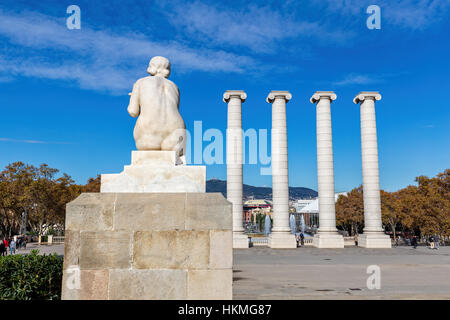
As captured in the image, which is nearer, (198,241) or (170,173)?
(198,241)

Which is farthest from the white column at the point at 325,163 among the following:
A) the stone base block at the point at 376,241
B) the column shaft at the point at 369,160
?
the column shaft at the point at 369,160

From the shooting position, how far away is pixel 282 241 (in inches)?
1586

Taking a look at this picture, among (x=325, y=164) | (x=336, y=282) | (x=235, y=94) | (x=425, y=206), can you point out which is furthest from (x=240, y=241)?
(x=425, y=206)

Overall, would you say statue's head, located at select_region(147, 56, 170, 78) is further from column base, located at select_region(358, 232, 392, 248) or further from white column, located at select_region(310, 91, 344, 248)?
column base, located at select_region(358, 232, 392, 248)

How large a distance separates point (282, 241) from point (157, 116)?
3539 cm

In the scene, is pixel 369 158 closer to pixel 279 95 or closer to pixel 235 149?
pixel 279 95

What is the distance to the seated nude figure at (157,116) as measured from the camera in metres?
7.58

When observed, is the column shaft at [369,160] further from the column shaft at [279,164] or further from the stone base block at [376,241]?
the column shaft at [279,164]

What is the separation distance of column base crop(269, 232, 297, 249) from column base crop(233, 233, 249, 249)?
314cm

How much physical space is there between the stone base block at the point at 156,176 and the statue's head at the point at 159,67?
2083 mm

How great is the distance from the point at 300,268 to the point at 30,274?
17146 millimetres

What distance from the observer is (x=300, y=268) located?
2239 centimetres
